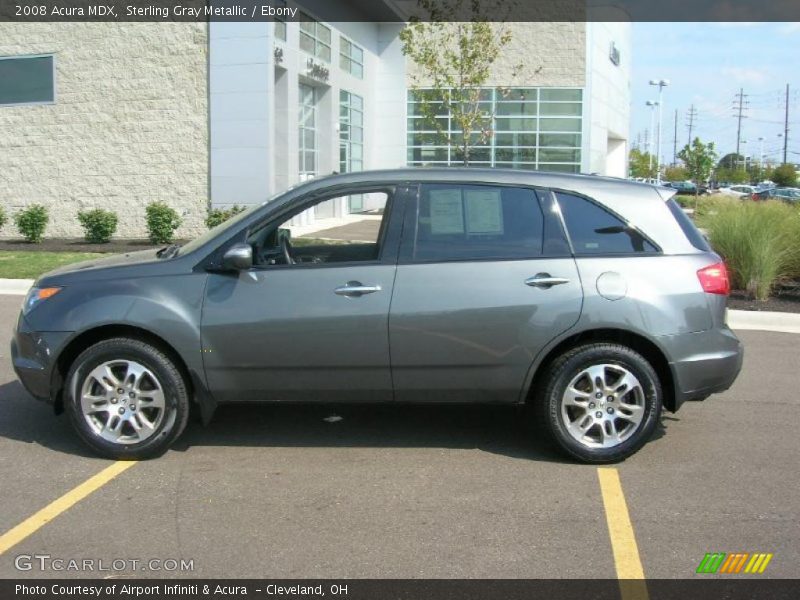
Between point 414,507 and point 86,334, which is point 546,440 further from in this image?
point 86,334

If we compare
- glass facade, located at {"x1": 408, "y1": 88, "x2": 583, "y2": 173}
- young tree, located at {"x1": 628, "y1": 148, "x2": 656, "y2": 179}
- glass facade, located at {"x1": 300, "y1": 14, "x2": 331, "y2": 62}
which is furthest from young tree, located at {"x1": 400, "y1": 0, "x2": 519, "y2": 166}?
young tree, located at {"x1": 628, "y1": 148, "x2": 656, "y2": 179}

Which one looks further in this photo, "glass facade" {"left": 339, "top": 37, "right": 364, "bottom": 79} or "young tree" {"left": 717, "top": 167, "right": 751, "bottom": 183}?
"young tree" {"left": 717, "top": 167, "right": 751, "bottom": 183}

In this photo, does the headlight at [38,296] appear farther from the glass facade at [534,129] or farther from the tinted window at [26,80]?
the glass facade at [534,129]

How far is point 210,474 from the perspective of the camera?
513 cm

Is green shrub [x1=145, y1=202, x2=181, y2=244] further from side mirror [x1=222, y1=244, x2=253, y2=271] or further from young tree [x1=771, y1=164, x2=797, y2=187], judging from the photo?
young tree [x1=771, y1=164, x2=797, y2=187]

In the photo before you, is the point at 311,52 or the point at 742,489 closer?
the point at 742,489

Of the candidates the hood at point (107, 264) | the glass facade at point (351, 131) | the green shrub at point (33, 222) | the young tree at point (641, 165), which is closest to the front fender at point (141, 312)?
the hood at point (107, 264)

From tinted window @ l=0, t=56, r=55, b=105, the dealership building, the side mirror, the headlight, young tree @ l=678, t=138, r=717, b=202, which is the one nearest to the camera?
the side mirror

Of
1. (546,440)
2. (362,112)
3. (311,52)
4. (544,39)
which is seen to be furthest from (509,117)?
(546,440)

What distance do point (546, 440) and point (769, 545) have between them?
155cm

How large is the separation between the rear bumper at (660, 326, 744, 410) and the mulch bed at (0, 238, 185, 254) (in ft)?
48.4

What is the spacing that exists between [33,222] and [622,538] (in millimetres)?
18859

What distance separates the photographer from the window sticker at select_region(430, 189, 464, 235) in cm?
532

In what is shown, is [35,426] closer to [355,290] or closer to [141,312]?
[141,312]
